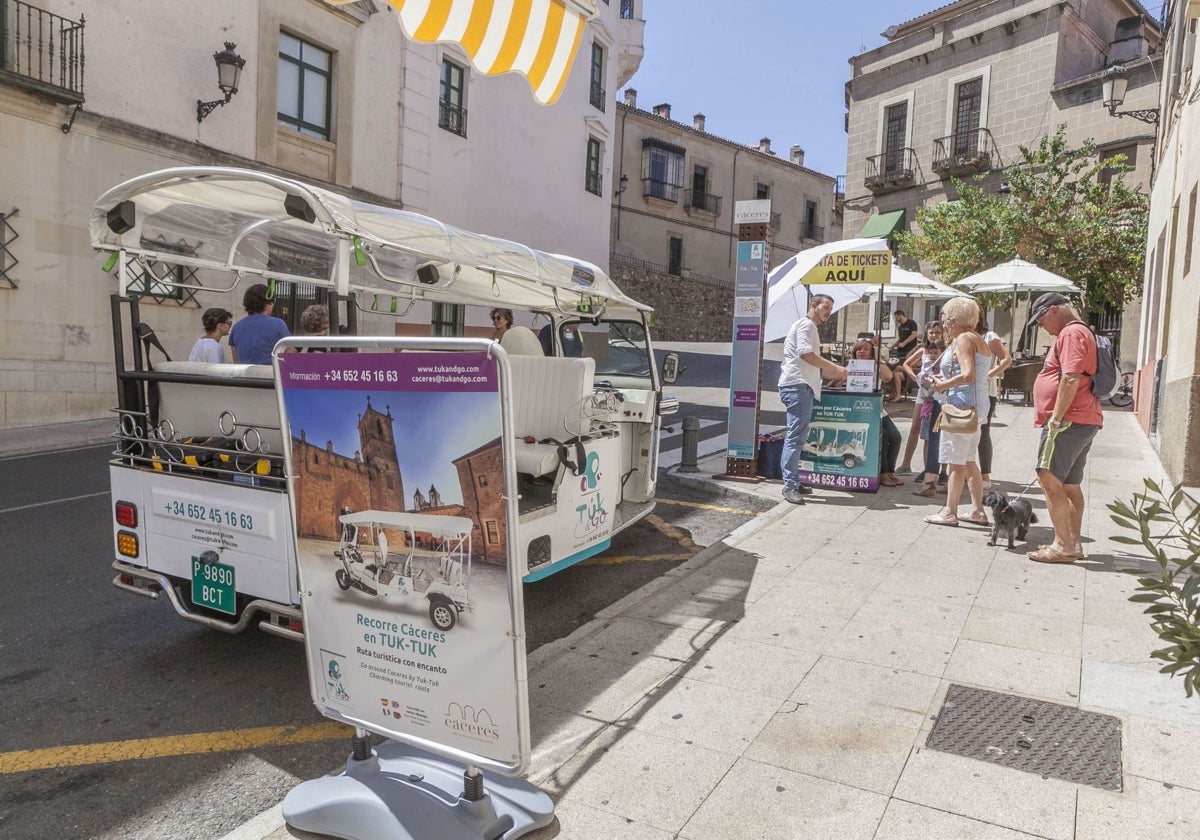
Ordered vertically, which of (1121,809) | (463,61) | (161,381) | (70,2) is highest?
(463,61)

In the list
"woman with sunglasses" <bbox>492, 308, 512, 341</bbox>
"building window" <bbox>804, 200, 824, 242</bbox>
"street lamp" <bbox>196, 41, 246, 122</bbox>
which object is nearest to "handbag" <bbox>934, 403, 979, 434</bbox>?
"woman with sunglasses" <bbox>492, 308, 512, 341</bbox>

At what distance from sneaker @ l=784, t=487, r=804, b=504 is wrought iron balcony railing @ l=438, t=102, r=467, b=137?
14740 mm

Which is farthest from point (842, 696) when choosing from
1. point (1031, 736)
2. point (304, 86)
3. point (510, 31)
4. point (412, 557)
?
point (304, 86)

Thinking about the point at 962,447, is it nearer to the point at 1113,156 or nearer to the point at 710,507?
the point at 710,507

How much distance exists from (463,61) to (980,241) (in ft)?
44.1

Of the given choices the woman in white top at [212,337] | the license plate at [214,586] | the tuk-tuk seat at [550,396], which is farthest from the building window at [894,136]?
the license plate at [214,586]

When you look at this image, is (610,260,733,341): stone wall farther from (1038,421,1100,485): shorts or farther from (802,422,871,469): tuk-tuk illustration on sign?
(1038,421,1100,485): shorts

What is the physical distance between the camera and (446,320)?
1638cm

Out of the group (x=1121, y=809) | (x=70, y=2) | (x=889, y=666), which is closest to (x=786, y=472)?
(x=889, y=666)

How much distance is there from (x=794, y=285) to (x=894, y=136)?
2261 cm

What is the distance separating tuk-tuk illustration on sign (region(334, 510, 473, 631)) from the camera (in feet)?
8.09

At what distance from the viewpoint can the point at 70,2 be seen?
12383 millimetres

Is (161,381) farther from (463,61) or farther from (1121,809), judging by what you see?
(463,61)

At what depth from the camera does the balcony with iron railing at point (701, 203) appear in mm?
42344
